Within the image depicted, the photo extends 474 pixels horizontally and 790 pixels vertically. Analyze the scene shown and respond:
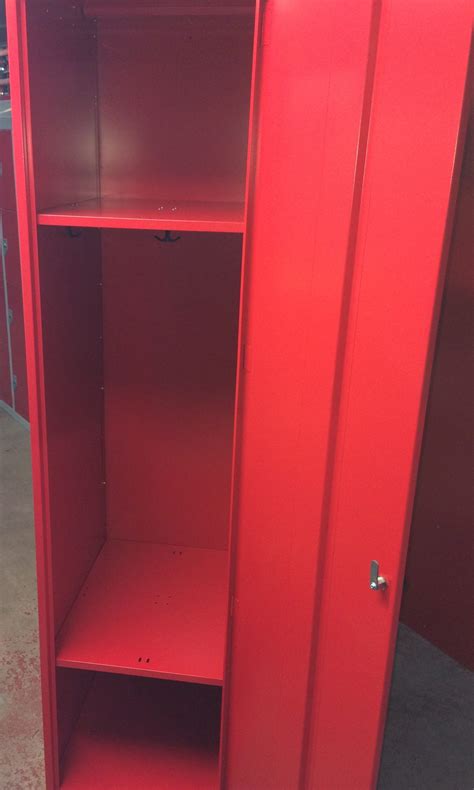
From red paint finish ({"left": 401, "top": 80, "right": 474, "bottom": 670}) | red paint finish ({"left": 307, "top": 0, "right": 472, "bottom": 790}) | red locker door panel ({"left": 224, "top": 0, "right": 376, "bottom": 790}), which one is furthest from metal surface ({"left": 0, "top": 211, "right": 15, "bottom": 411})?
red paint finish ({"left": 307, "top": 0, "right": 472, "bottom": 790})

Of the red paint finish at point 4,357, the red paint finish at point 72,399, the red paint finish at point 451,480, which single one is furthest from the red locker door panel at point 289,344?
the red paint finish at point 4,357

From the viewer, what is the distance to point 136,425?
209cm

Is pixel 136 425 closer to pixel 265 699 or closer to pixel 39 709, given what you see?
pixel 265 699

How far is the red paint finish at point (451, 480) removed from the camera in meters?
2.12

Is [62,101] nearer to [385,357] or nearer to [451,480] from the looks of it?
[385,357]

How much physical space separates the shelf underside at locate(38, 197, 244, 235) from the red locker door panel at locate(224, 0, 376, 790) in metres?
0.11

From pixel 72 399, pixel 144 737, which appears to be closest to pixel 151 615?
pixel 144 737

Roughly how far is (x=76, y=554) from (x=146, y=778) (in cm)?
71

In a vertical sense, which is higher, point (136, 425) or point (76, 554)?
point (136, 425)

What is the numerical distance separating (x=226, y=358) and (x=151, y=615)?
0.82 metres

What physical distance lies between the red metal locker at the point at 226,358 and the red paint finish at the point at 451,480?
796 mm

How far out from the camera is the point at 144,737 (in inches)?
79.4

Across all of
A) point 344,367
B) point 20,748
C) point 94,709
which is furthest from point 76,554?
point 344,367

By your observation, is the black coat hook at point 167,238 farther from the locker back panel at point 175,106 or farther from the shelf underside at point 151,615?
the shelf underside at point 151,615
